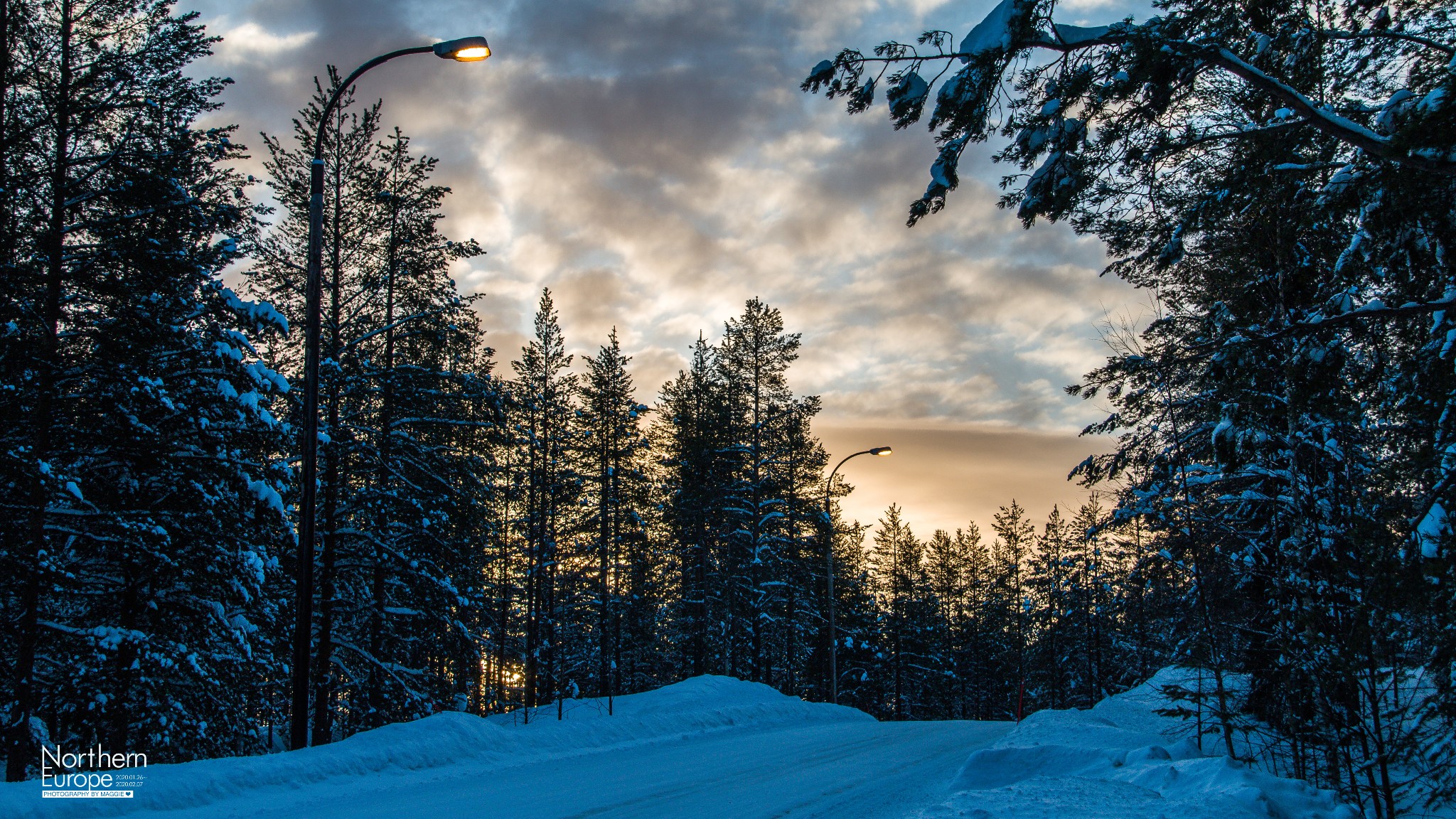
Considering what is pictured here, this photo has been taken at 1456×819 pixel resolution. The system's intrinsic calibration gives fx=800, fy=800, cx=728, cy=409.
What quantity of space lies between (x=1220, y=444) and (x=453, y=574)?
635 inches

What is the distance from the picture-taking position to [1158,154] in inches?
278

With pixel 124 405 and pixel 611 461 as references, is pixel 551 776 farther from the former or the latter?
pixel 611 461

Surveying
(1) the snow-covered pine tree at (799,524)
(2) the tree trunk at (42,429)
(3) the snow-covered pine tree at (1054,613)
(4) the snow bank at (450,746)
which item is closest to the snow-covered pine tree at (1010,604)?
(3) the snow-covered pine tree at (1054,613)

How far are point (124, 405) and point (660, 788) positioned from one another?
379 inches

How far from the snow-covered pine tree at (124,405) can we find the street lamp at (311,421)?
1.95 meters

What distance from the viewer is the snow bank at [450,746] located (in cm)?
713

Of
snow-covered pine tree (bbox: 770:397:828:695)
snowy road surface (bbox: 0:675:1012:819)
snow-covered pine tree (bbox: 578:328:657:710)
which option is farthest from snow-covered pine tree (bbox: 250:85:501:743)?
snow-covered pine tree (bbox: 770:397:828:695)

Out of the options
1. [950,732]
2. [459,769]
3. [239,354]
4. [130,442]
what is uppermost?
[239,354]

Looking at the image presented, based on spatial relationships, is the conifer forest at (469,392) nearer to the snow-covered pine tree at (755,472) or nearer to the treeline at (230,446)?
the treeline at (230,446)

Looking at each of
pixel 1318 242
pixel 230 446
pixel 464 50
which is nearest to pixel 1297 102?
pixel 1318 242

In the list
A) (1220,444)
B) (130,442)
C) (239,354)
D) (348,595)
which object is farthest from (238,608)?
(1220,444)

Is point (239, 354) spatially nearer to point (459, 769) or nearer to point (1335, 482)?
point (459, 769)

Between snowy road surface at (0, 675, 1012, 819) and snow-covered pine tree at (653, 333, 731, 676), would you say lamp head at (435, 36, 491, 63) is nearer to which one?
snowy road surface at (0, 675, 1012, 819)

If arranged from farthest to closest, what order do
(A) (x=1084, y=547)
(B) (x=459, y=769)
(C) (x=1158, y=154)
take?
(A) (x=1084, y=547) → (B) (x=459, y=769) → (C) (x=1158, y=154)
